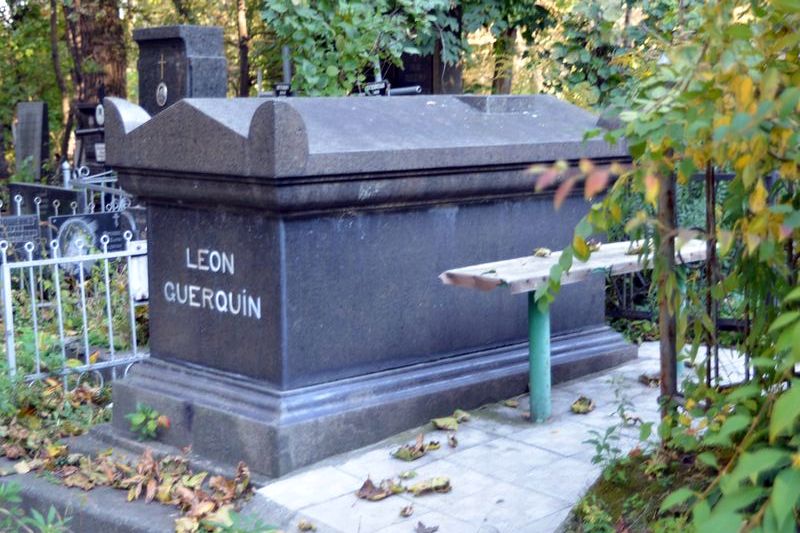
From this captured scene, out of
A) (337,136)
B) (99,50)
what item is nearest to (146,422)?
(337,136)

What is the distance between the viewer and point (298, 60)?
878cm

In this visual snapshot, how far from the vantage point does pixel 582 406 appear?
5.46 m

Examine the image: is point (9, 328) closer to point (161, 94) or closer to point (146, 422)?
point (146, 422)

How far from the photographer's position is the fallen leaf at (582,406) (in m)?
5.43

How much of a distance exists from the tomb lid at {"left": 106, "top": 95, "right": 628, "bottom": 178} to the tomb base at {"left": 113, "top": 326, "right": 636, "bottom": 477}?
1.01m

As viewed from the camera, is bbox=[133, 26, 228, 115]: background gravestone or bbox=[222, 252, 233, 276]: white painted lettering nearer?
bbox=[222, 252, 233, 276]: white painted lettering

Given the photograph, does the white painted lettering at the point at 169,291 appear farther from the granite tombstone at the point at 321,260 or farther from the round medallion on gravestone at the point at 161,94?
the round medallion on gravestone at the point at 161,94

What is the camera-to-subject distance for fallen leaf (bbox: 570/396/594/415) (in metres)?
5.43

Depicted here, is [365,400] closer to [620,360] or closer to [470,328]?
[470,328]

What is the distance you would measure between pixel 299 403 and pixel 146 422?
3.21ft

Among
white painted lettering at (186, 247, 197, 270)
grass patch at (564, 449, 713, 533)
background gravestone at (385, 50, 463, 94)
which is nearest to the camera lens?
grass patch at (564, 449, 713, 533)

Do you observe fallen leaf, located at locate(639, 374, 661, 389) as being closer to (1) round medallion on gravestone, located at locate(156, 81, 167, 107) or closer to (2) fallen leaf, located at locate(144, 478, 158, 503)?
(2) fallen leaf, located at locate(144, 478, 158, 503)

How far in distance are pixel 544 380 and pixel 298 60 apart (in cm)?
449

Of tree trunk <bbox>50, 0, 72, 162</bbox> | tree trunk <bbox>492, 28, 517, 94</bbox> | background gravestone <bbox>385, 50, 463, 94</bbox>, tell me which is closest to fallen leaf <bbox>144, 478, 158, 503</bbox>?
tree trunk <bbox>492, 28, 517, 94</bbox>
